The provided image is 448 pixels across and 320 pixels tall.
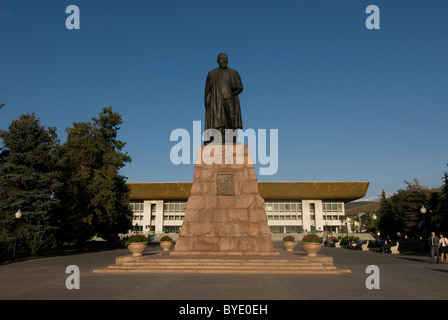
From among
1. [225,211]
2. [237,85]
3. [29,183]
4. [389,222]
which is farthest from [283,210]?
[225,211]

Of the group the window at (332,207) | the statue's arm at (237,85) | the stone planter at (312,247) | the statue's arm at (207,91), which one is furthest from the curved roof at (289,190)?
the statue's arm at (237,85)

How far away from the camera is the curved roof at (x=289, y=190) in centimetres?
6456

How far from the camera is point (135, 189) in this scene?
66.2 m

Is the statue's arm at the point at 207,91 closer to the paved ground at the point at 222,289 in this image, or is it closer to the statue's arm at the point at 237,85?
the statue's arm at the point at 237,85

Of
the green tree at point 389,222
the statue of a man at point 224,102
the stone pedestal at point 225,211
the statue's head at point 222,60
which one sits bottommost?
the green tree at point 389,222

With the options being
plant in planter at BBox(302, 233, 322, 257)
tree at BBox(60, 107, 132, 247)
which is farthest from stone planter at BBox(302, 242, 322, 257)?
tree at BBox(60, 107, 132, 247)

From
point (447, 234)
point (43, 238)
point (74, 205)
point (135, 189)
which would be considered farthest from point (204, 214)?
point (135, 189)

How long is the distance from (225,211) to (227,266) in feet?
8.75

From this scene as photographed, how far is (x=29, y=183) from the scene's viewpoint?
21438 mm

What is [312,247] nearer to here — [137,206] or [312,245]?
[312,245]

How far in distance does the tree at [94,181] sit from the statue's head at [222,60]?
17.4 m

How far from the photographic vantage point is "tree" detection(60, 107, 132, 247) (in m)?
27.9
